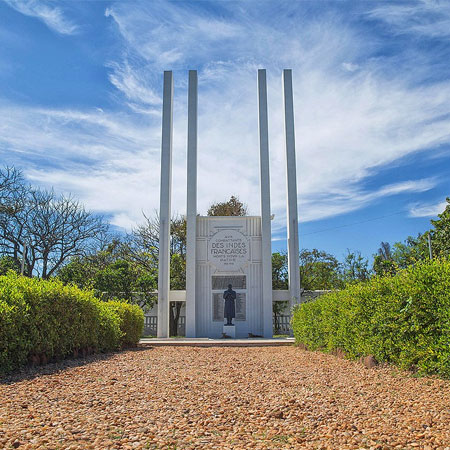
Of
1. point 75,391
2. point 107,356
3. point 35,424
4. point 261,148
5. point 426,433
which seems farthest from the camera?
point 261,148

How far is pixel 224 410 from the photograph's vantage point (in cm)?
361

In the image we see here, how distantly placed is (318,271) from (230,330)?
10.6m

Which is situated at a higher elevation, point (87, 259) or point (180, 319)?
point (87, 259)

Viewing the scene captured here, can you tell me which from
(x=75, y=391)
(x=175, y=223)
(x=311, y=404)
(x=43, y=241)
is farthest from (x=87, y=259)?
(x=311, y=404)

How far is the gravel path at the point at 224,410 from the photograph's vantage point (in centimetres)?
281

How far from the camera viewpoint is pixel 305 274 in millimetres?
24719

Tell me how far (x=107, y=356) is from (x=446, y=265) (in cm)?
593

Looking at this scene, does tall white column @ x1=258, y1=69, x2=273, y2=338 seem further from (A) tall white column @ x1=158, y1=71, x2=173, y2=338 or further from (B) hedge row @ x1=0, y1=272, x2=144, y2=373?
(B) hedge row @ x1=0, y1=272, x2=144, y2=373

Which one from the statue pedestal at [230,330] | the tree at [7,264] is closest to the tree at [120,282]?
the tree at [7,264]

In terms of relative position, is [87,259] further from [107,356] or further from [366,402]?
[366,402]

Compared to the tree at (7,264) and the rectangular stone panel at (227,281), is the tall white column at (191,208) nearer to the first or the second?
the rectangular stone panel at (227,281)

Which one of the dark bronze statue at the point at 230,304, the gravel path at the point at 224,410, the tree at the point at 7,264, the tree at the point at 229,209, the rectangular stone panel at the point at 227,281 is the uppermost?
the tree at the point at 229,209

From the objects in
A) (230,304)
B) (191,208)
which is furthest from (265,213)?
(230,304)

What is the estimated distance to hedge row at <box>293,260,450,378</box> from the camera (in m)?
4.60
